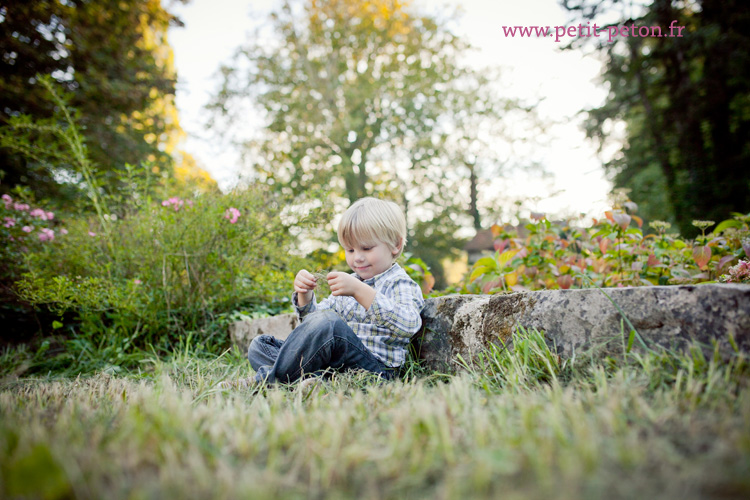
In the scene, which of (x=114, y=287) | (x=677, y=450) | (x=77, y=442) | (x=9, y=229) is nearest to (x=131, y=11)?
(x=9, y=229)

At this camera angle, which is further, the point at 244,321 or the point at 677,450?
the point at 244,321

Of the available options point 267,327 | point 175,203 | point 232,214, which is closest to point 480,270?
point 267,327

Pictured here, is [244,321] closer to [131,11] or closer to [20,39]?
[20,39]

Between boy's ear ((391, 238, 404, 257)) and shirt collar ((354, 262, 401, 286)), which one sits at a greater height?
boy's ear ((391, 238, 404, 257))

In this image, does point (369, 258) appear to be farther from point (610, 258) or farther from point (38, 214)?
point (38, 214)

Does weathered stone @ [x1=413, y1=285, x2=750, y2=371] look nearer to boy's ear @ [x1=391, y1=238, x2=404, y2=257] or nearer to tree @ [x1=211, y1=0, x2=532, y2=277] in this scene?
boy's ear @ [x1=391, y1=238, x2=404, y2=257]

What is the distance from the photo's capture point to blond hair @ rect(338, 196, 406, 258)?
2.27 meters

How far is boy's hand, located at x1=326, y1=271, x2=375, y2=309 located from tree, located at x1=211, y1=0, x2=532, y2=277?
35.9 feet

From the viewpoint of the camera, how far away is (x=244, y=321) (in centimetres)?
317

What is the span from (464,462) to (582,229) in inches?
101

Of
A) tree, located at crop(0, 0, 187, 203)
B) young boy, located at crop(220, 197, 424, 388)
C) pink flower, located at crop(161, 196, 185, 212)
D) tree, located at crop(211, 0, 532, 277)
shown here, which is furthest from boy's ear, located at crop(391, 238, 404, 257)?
tree, located at crop(211, 0, 532, 277)

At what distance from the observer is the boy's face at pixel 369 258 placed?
2301 millimetres

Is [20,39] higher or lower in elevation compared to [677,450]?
higher

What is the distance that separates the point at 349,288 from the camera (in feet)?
6.64
